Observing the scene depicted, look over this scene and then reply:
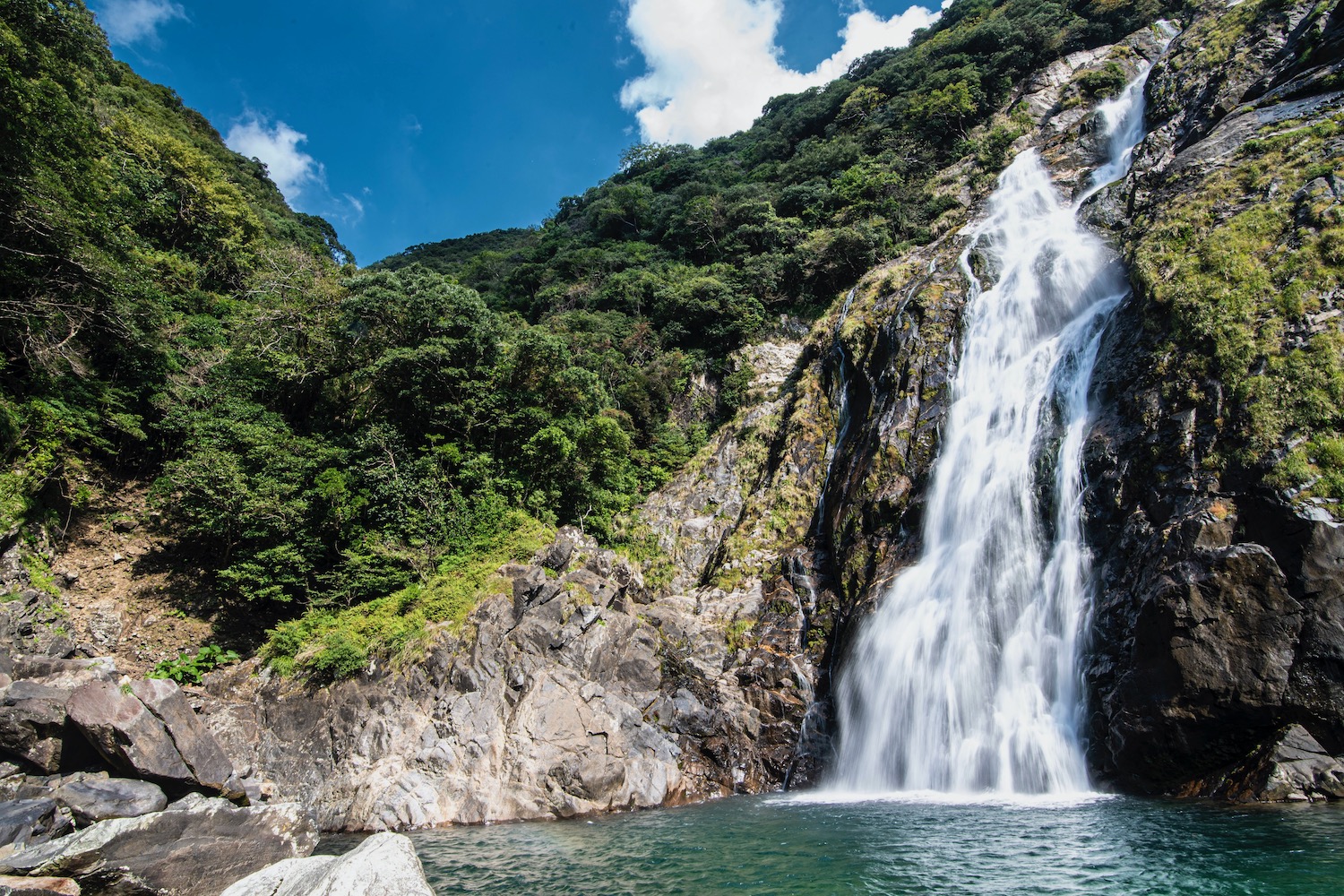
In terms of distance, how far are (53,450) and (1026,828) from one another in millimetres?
22299

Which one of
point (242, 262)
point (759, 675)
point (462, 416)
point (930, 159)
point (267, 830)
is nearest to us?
point (267, 830)

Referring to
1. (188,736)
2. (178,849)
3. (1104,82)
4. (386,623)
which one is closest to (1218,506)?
(178,849)

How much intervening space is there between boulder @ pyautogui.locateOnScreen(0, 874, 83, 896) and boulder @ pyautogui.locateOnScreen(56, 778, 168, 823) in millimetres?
1550

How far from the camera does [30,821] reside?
7.53 metres

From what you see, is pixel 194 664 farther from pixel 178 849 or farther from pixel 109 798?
pixel 178 849

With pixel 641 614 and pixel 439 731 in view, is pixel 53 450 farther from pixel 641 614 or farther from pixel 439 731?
pixel 641 614

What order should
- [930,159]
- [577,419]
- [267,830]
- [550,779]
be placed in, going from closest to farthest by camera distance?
[267,830] < [550,779] < [577,419] < [930,159]

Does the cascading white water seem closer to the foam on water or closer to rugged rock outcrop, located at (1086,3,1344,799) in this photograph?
the foam on water

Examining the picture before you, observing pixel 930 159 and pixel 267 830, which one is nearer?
pixel 267 830

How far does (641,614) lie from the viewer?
1833cm

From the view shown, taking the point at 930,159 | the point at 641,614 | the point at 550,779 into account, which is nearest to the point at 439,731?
the point at 550,779

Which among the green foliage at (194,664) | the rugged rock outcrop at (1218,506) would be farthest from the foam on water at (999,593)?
the green foliage at (194,664)

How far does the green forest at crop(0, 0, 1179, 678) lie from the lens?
1490cm

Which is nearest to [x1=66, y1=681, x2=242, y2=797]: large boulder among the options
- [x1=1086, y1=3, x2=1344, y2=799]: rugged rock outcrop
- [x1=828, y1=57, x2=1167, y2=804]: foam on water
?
[x1=828, y1=57, x2=1167, y2=804]: foam on water
